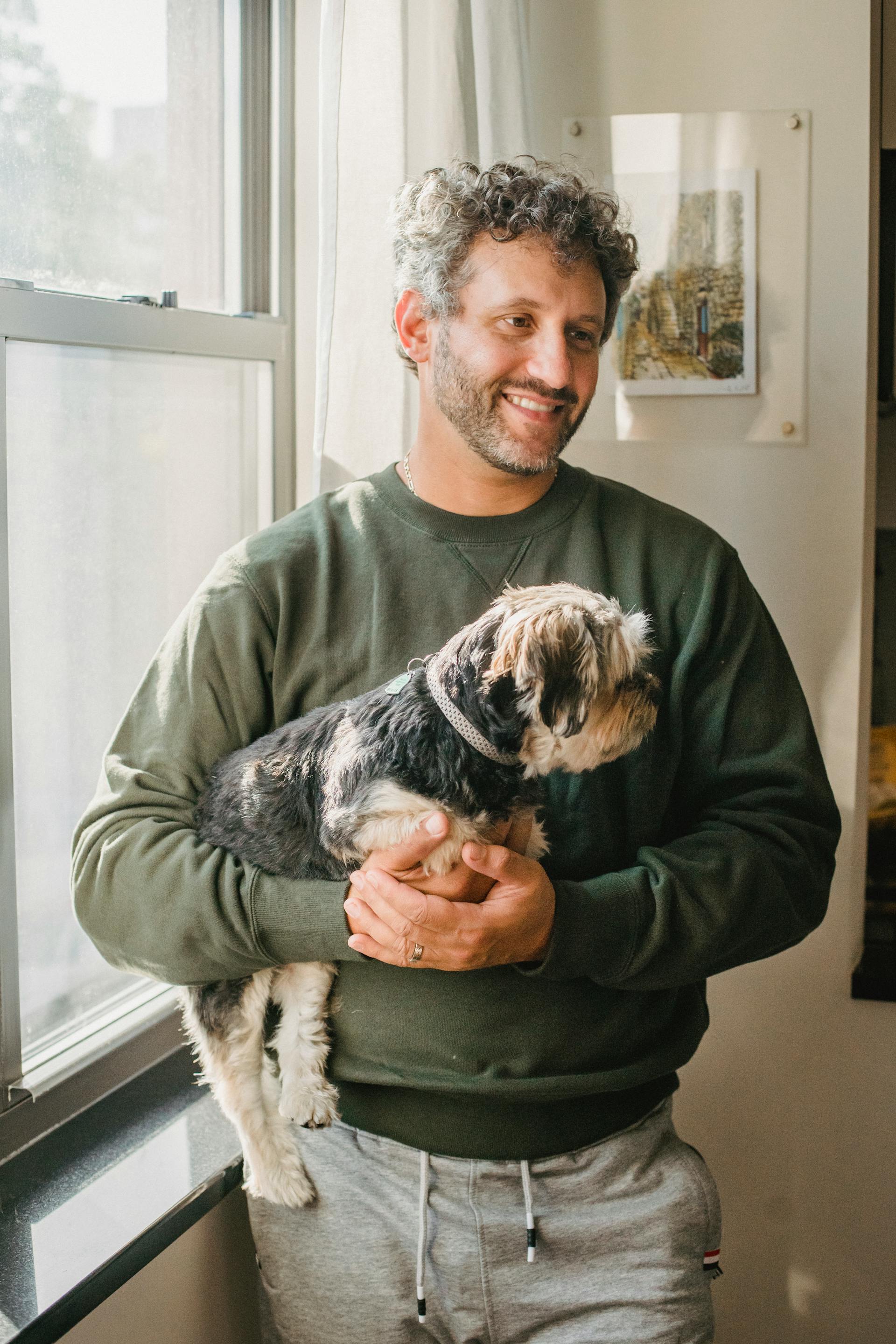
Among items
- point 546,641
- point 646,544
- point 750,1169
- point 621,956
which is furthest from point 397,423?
point 750,1169

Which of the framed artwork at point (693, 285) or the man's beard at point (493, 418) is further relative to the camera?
the framed artwork at point (693, 285)

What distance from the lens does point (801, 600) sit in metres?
2.37

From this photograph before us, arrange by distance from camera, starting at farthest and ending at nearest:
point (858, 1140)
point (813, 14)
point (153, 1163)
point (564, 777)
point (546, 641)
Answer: point (858, 1140), point (813, 14), point (153, 1163), point (564, 777), point (546, 641)

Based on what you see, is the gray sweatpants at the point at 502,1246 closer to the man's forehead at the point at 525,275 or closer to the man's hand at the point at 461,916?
the man's hand at the point at 461,916

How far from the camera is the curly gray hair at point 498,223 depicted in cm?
147

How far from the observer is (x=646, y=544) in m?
1.57

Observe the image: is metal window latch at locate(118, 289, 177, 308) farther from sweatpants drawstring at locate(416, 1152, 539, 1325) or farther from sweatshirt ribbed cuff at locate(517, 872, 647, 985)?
sweatpants drawstring at locate(416, 1152, 539, 1325)

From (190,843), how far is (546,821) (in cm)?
46

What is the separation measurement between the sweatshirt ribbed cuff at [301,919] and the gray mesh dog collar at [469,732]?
251 mm

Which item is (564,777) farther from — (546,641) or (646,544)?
(646,544)

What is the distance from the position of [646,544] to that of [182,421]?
3.26 ft

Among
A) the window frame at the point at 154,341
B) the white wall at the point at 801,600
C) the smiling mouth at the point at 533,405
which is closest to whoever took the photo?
the smiling mouth at the point at 533,405

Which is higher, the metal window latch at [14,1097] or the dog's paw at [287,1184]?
the metal window latch at [14,1097]

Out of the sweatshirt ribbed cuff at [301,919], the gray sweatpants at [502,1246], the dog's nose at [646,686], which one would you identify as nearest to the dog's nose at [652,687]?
the dog's nose at [646,686]
